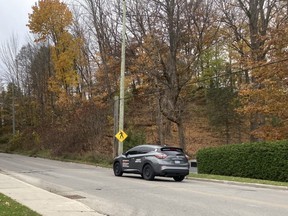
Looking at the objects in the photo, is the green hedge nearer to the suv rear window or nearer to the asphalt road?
the asphalt road

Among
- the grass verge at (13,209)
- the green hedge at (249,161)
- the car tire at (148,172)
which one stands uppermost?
the green hedge at (249,161)

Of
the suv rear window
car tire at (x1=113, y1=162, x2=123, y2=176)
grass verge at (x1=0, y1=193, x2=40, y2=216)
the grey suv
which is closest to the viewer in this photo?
grass verge at (x1=0, y1=193, x2=40, y2=216)

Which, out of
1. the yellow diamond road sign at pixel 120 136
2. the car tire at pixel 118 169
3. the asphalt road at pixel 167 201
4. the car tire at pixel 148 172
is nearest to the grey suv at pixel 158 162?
the car tire at pixel 148 172

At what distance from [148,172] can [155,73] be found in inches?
560

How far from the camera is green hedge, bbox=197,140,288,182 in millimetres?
20625

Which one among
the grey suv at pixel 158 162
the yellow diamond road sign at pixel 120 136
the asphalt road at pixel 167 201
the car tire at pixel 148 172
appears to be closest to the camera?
the asphalt road at pixel 167 201

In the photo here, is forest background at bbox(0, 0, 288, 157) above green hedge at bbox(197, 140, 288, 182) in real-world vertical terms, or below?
above

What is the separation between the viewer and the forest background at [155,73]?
98.9ft

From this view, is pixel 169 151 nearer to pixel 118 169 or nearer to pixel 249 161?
pixel 118 169

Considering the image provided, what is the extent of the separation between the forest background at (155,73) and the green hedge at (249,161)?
434cm

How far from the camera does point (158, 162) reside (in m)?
19.0

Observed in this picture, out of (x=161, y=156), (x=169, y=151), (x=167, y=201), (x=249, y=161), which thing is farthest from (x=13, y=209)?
(x=249, y=161)

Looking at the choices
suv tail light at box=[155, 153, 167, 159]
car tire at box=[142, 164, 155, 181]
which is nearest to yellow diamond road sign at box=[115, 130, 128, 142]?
car tire at box=[142, 164, 155, 181]

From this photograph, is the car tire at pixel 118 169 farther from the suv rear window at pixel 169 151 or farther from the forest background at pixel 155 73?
the forest background at pixel 155 73
